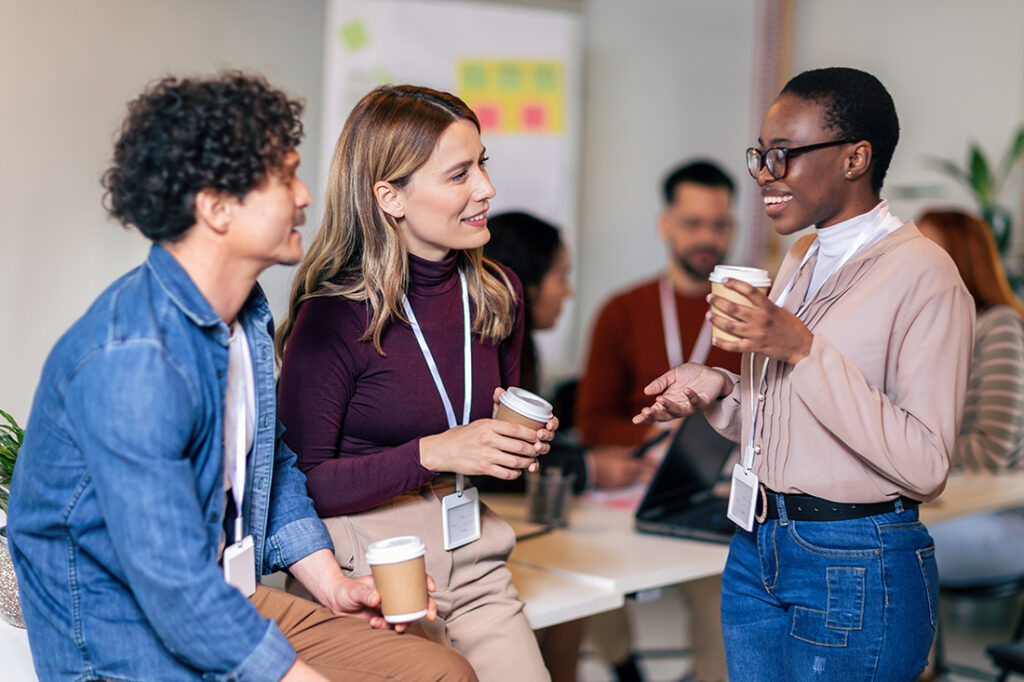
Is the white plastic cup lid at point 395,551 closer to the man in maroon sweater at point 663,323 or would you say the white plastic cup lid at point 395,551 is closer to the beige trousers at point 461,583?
the beige trousers at point 461,583

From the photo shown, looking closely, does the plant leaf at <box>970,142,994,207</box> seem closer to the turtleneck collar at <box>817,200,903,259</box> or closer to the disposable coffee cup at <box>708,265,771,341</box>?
the turtleneck collar at <box>817,200,903,259</box>

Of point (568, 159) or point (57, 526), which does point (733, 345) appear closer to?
point (57, 526)

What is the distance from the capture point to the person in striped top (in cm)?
319

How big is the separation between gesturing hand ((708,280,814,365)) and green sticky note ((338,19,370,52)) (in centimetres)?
318

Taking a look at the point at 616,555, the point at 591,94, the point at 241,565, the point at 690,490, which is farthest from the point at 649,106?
the point at 241,565

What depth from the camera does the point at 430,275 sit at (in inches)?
74.3

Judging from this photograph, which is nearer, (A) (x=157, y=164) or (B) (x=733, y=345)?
(A) (x=157, y=164)

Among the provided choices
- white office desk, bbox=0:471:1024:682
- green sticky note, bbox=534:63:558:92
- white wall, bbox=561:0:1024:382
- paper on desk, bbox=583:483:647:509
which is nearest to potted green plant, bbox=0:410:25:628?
white office desk, bbox=0:471:1024:682

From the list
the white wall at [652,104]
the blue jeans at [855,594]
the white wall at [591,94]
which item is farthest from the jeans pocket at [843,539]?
the white wall at [652,104]

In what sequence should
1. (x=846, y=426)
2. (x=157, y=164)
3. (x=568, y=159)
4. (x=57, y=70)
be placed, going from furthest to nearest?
(x=568, y=159) < (x=57, y=70) < (x=846, y=426) < (x=157, y=164)

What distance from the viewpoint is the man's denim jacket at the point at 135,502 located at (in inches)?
49.6

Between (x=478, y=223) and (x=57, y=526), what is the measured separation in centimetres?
89

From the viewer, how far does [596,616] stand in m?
3.11

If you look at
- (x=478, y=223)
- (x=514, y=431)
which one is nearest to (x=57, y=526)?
(x=514, y=431)
